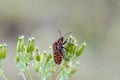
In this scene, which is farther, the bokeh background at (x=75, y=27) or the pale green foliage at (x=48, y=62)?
the bokeh background at (x=75, y=27)

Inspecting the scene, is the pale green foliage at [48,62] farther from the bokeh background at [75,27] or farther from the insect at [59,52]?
the bokeh background at [75,27]

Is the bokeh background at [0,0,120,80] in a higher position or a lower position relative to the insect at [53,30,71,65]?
higher

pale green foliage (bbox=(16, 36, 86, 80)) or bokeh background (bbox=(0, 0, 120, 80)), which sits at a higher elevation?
bokeh background (bbox=(0, 0, 120, 80))

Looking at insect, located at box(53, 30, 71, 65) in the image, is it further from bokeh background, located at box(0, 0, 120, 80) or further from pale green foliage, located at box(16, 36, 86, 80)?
bokeh background, located at box(0, 0, 120, 80)

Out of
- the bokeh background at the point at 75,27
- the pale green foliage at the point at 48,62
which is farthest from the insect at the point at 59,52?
the bokeh background at the point at 75,27

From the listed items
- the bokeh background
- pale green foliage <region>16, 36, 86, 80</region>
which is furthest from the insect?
the bokeh background

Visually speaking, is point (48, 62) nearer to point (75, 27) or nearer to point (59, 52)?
point (59, 52)

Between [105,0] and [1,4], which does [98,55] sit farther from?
[1,4]

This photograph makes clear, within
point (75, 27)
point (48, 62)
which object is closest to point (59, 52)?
point (48, 62)

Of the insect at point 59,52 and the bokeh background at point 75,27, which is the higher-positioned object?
the bokeh background at point 75,27

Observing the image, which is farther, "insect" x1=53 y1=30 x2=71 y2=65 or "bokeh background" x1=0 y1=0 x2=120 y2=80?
"bokeh background" x1=0 y1=0 x2=120 y2=80
